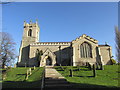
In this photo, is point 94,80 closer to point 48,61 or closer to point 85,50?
point 85,50

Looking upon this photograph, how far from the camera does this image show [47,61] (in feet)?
123

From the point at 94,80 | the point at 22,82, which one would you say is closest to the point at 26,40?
the point at 22,82

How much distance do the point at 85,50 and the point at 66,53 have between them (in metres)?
6.83

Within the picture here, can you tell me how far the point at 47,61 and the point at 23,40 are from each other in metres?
14.4

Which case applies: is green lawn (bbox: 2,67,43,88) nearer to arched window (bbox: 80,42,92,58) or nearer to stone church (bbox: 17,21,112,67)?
stone church (bbox: 17,21,112,67)

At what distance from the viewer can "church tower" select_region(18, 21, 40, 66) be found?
39.5m

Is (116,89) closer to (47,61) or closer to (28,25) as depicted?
(47,61)

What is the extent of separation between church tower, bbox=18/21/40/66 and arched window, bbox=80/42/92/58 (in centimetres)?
1942

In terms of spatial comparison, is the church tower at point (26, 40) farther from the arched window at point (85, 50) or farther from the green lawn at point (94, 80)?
the green lawn at point (94, 80)

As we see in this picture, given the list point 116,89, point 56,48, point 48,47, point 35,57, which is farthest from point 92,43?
point 116,89

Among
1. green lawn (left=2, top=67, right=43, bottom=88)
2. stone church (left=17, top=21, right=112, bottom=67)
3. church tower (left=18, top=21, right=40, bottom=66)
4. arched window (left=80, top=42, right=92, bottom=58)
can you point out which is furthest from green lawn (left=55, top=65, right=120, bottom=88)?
church tower (left=18, top=21, right=40, bottom=66)

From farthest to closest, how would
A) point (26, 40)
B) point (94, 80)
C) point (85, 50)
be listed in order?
point (26, 40), point (85, 50), point (94, 80)

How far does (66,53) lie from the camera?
38.5m

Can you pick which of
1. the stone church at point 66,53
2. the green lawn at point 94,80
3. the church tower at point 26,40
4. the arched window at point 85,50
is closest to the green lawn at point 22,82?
the green lawn at point 94,80
